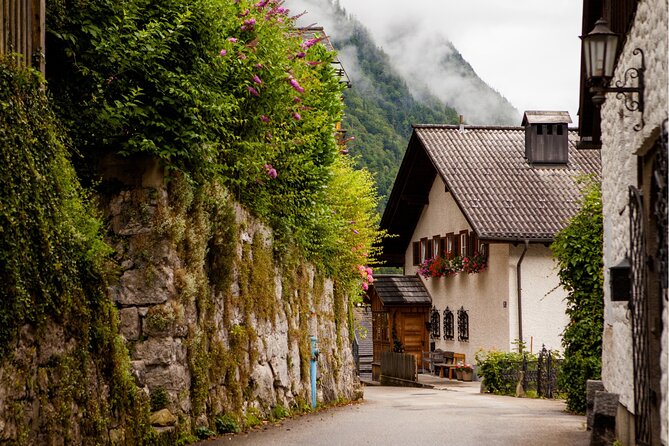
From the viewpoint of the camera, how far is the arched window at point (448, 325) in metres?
37.5

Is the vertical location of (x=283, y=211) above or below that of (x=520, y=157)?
below

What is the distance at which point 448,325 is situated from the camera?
124ft

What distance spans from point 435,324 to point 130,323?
29.0 meters

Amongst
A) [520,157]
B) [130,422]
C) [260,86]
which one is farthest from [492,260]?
[130,422]

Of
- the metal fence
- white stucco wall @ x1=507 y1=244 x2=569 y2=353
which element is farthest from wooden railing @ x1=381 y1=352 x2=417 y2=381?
the metal fence

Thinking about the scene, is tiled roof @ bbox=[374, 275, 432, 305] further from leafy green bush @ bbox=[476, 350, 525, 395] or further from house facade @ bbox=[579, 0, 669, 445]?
house facade @ bbox=[579, 0, 669, 445]

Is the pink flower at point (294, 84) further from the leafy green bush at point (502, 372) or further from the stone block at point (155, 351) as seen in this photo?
the leafy green bush at point (502, 372)

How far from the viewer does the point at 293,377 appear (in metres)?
17.1

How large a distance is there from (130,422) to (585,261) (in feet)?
Answer: 32.8

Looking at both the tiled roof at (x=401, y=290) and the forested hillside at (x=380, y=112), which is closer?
the tiled roof at (x=401, y=290)

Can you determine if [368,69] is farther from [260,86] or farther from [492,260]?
[260,86]

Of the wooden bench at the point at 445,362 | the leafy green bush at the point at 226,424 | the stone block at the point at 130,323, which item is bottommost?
the wooden bench at the point at 445,362

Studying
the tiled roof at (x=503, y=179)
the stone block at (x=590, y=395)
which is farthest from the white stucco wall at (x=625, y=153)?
the tiled roof at (x=503, y=179)

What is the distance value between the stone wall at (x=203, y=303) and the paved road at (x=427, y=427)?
65 cm
